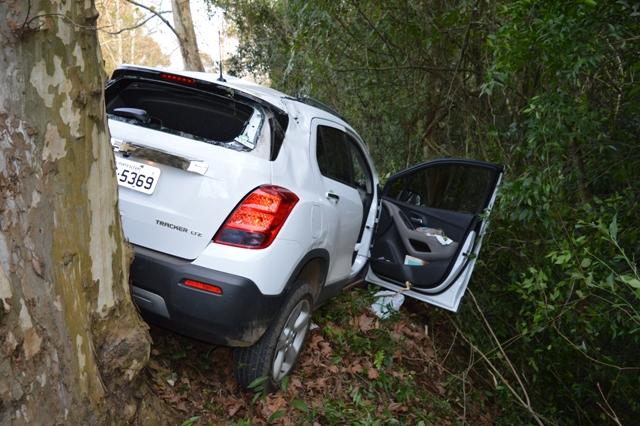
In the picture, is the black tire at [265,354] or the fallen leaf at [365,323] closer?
the black tire at [265,354]

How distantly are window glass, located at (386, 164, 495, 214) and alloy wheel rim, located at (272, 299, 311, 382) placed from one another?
6.18 ft

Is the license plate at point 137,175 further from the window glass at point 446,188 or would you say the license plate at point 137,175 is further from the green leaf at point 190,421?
the window glass at point 446,188

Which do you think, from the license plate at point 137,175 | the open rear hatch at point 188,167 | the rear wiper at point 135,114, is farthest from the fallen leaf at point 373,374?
the rear wiper at point 135,114

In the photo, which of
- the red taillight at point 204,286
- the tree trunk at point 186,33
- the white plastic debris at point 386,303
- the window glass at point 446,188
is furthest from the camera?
the tree trunk at point 186,33

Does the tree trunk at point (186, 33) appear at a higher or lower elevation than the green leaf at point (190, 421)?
higher

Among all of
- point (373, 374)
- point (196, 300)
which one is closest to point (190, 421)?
point (196, 300)

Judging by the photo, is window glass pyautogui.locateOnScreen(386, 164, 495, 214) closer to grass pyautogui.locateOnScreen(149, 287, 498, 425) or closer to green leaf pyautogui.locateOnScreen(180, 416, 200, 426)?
grass pyautogui.locateOnScreen(149, 287, 498, 425)

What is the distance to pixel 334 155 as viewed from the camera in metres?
4.36

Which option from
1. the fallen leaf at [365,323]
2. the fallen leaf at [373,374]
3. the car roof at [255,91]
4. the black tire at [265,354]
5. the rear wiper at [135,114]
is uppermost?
the car roof at [255,91]

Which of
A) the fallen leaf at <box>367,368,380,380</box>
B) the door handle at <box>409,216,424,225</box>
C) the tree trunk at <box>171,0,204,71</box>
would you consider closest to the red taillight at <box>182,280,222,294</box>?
the fallen leaf at <box>367,368,380,380</box>

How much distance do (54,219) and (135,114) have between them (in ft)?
4.09

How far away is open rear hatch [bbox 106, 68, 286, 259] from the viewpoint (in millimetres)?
3123

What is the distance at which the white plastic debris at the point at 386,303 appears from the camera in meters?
5.36

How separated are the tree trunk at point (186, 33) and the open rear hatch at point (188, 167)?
8.61 meters
